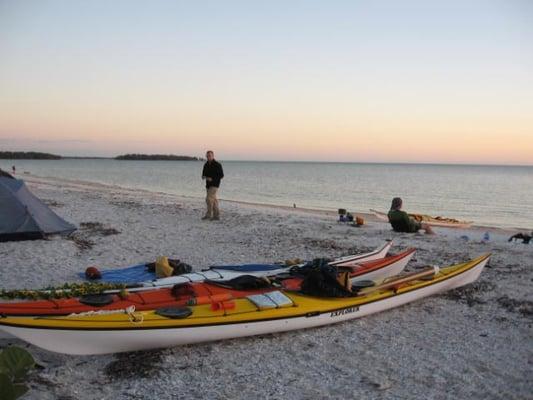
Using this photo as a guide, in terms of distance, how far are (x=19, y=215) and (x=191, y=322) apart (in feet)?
21.0

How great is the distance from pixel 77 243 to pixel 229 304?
19.2ft

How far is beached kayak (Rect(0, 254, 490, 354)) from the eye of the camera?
453 centimetres

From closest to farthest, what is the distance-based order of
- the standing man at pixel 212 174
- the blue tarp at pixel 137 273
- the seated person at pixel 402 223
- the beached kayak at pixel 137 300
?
the beached kayak at pixel 137 300 → the blue tarp at pixel 137 273 → the seated person at pixel 402 223 → the standing man at pixel 212 174

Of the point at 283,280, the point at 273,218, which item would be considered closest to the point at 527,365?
the point at 283,280

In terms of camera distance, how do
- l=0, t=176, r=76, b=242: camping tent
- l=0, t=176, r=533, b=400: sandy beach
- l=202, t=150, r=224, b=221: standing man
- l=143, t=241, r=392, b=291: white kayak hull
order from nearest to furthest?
l=0, t=176, r=533, b=400: sandy beach → l=143, t=241, r=392, b=291: white kayak hull → l=0, t=176, r=76, b=242: camping tent → l=202, t=150, r=224, b=221: standing man

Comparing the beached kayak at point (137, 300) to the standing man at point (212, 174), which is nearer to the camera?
the beached kayak at point (137, 300)

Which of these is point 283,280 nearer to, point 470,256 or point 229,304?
point 229,304

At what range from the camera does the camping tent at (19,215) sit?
31.4 ft

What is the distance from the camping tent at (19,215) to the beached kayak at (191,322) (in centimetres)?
563

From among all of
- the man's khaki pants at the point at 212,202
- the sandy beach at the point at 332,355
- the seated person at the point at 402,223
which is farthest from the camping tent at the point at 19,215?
the seated person at the point at 402,223

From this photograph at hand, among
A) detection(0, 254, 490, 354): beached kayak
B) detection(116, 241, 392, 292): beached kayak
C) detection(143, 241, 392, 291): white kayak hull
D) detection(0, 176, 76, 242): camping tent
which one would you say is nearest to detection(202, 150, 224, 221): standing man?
detection(0, 176, 76, 242): camping tent

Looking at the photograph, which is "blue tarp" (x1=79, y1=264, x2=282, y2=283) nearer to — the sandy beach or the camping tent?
the sandy beach

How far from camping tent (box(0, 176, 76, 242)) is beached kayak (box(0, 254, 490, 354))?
5631 mm

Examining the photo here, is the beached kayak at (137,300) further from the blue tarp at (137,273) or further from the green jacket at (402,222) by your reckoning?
the green jacket at (402,222)
